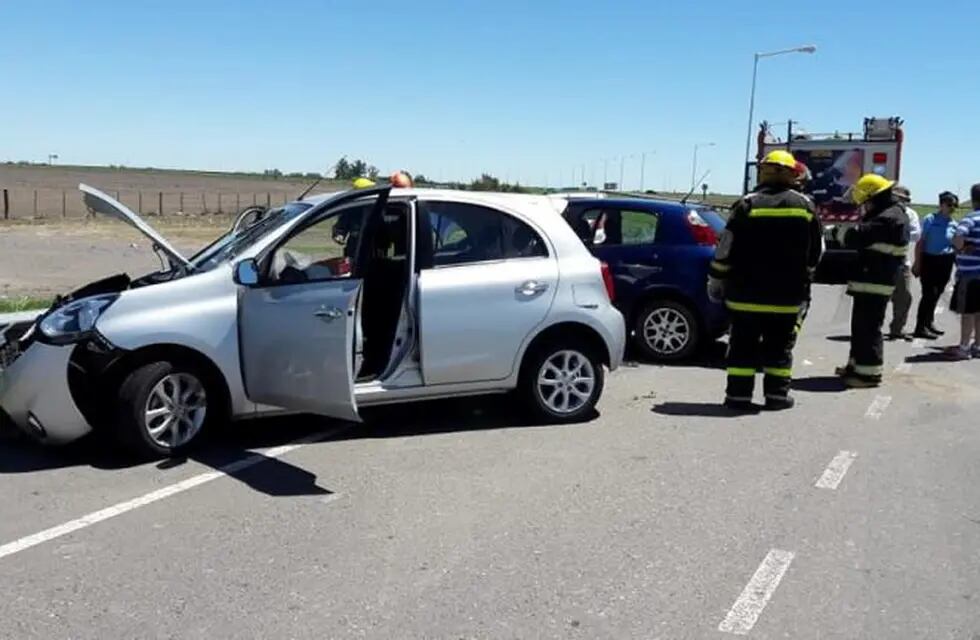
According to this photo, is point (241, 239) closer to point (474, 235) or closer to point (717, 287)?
point (474, 235)

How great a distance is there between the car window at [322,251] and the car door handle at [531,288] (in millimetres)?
1180

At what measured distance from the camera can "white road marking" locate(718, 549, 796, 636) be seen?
3.89 m

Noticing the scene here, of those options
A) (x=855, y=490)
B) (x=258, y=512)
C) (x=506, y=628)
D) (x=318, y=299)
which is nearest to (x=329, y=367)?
(x=318, y=299)

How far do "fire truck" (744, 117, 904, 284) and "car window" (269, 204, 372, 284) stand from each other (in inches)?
626

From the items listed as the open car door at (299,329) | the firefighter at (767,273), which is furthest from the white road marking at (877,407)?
the open car door at (299,329)

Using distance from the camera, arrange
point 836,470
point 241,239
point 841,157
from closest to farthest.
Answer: point 836,470 → point 241,239 → point 841,157

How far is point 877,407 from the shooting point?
8070 millimetres

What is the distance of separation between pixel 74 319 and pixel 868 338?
6.56 m

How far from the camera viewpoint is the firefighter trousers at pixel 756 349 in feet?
25.4

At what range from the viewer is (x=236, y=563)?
4434 mm

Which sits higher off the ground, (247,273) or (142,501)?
(247,273)

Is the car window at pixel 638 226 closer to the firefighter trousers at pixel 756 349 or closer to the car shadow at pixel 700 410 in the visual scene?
the firefighter trousers at pixel 756 349

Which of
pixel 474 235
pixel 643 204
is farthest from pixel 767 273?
pixel 643 204

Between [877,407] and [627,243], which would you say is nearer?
[877,407]
